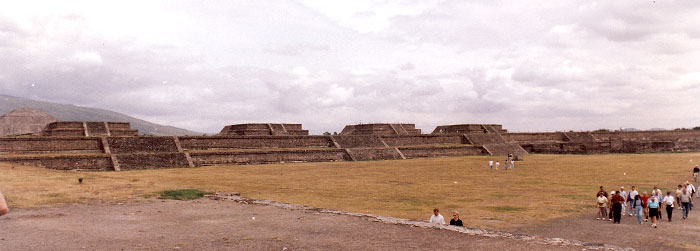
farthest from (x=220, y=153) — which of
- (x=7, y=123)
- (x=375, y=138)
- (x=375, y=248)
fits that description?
(x=7, y=123)

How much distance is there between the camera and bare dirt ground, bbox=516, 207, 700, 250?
32.8 ft

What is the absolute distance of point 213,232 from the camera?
32.4 feet

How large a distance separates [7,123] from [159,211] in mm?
59960

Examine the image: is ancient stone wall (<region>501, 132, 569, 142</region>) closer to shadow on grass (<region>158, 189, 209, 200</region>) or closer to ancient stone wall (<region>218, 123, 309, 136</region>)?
ancient stone wall (<region>218, 123, 309, 136</region>)

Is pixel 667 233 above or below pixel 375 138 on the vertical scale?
below

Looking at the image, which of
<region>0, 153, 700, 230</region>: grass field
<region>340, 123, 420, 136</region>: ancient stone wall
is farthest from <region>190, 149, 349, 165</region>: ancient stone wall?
<region>340, 123, 420, 136</region>: ancient stone wall

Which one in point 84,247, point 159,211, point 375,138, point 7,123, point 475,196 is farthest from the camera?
point 7,123

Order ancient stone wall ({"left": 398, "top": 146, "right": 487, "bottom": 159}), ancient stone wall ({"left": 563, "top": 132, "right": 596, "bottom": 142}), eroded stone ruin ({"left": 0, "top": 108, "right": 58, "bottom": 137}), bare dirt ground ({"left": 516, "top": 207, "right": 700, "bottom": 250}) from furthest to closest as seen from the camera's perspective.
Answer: ancient stone wall ({"left": 563, "top": 132, "right": 596, "bottom": 142}) < eroded stone ruin ({"left": 0, "top": 108, "right": 58, "bottom": 137}) < ancient stone wall ({"left": 398, "top": 146, "right": 487, "bottom": 159}) < bare dirt ground ({"left": 516, "top": 207, "right": 700, "bottom": 250})

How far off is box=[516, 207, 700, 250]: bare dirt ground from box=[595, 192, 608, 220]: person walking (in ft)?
0.72

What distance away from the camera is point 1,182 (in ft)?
58.5

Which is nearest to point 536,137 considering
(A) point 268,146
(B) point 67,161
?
(A) point 268,146

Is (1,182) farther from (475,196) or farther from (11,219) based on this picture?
(475,196)

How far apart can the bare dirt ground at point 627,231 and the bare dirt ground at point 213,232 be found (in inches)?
98.0

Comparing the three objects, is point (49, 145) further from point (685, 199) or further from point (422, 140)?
point (685, 199)
